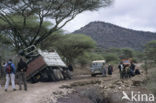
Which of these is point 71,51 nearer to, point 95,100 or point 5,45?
point 5,45

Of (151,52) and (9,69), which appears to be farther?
(151,52)

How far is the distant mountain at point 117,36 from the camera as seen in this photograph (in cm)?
9219

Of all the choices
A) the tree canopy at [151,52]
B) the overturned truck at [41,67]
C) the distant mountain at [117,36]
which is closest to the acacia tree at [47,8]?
the overturned truck at [41,67]

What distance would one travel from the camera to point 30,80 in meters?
18.0

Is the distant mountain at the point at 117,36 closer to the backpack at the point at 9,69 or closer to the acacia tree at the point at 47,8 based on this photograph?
the acacia tree at the point at 47,8

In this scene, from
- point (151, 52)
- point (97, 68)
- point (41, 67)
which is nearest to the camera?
point (41, 67)

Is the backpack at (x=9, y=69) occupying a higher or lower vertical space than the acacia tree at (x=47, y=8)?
lower

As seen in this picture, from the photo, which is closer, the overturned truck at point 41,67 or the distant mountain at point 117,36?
the overturned truck at point 41,67

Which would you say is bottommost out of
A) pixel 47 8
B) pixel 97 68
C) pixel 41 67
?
pixel 97 68

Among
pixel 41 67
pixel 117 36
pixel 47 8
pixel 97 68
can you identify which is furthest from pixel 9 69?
→ pixel 117 36

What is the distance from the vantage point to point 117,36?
100 metres

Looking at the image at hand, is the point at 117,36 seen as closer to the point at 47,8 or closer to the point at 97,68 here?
the point at 97,68

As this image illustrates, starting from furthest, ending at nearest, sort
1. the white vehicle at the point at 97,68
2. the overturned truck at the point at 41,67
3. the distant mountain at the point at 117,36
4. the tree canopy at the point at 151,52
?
the distant mountain at the point at 117,36, the tree canopy at the point at 151,52, the white vehicle at the point at 97,68, the overturned truck at the point at 41,67

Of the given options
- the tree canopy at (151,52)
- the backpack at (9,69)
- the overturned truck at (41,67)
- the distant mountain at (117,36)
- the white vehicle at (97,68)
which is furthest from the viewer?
the distant mountain at (117,36)
